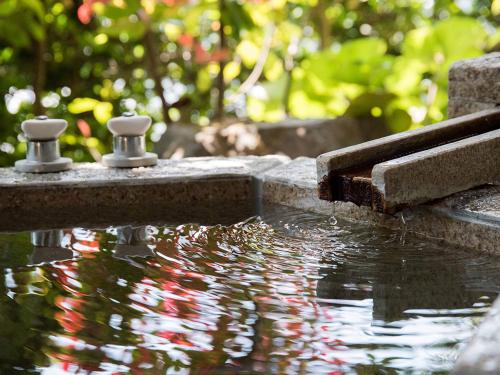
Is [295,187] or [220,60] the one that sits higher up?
[220,60]

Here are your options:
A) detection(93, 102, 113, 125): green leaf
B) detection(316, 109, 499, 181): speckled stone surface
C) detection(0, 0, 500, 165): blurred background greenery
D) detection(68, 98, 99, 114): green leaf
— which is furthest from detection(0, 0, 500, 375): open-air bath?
detection(93, 102, 113, 125): green leaf

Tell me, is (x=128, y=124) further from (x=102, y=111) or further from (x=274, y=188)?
(x=102, y=111)

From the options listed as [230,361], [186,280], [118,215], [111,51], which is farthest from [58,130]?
[111,51]

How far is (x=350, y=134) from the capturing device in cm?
522

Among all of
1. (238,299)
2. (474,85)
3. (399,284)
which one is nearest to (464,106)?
(474,85)

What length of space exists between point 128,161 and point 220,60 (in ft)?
7.45

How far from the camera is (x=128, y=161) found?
297 centimetres

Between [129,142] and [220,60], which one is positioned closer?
[129,142]

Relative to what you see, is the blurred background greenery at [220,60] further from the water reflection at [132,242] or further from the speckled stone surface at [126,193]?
the water reflection at [132,242]

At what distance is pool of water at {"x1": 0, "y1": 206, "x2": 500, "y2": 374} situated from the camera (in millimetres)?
1363

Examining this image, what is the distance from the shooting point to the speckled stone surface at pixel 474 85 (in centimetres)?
267

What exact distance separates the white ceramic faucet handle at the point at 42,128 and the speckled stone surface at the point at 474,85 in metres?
1.33

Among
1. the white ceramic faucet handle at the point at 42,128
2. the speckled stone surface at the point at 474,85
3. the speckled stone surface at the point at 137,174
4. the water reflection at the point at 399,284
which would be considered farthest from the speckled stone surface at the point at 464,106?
the white ceramic faucet handle at the point at 42,128

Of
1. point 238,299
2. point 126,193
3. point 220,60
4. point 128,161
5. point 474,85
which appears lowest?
point 238,299
